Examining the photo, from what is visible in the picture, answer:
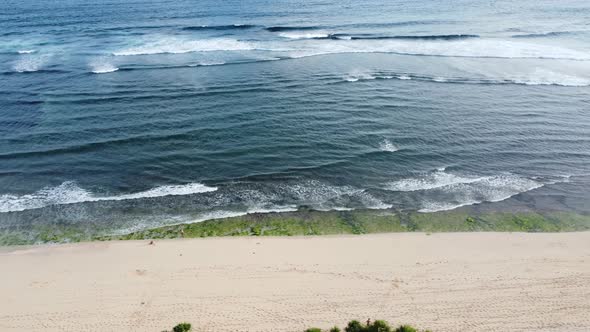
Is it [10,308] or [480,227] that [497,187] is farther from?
[10,308]

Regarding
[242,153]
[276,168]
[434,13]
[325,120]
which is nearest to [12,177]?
[242,153]

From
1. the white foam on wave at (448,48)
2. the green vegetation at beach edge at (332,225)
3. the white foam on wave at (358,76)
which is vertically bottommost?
the green vegetation at beach edge at (332,225)

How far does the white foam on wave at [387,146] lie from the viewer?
31828 mm

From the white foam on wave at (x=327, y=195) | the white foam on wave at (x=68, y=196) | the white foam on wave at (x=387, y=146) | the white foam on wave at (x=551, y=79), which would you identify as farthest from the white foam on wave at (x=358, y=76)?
the white foam on wave at (x=68, y=196)

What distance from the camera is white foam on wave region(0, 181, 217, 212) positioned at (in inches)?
991

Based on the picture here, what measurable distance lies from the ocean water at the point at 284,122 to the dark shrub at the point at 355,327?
32.1 ft

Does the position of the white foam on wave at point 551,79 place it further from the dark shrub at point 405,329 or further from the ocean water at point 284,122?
the dark shrub at point 405,329

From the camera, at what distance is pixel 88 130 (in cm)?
3422

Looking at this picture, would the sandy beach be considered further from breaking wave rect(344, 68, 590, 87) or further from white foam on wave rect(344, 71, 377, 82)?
breaking wave rect(344, 68, 590, 87)

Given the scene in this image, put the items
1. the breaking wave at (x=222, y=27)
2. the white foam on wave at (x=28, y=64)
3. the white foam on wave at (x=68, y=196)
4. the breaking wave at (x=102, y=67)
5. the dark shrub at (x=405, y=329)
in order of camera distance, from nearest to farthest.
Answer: the dark shrub at (x=405, y=329) → the white foam on wave at (x=68, y=196) → the breaking wave at (x=102, y=67) → the white foam on wave at (x=28, y=64) → the breaking wave at (x=222, y=27)

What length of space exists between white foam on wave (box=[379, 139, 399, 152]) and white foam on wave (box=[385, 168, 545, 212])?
4.01 m

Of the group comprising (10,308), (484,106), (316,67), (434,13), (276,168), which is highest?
(434,13)


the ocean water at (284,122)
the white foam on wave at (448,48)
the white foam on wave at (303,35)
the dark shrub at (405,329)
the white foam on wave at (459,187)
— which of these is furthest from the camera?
the white foam on wave at (303,35)

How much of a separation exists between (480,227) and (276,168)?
45.8 feet
